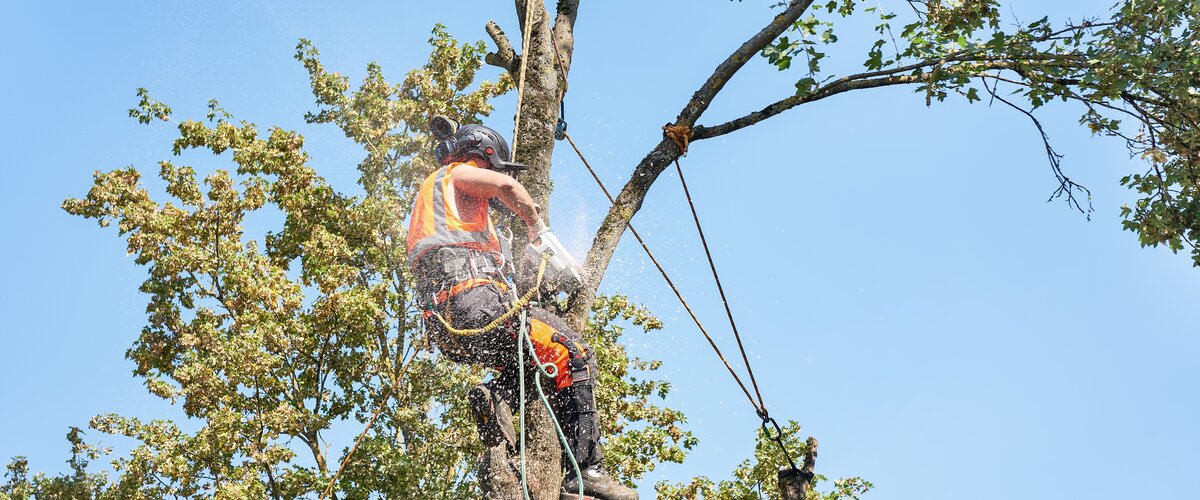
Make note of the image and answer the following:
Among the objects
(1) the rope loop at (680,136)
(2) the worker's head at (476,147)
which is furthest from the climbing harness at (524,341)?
(1) the rope loop at (680,136)

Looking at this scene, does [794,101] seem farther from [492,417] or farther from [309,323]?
[309,323]

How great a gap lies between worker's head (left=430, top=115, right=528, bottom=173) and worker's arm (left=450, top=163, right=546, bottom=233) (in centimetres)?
24

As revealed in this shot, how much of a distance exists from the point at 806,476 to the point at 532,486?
1.69m

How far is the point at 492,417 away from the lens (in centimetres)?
527

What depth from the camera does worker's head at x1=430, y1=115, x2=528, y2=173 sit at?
574 cm

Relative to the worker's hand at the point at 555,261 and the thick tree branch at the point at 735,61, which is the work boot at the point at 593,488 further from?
the thick tree branch at the point at 735,61

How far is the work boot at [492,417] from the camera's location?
520cm

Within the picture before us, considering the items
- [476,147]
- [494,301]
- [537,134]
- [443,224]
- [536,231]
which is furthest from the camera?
[537,134]

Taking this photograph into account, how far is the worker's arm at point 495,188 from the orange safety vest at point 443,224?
6cm

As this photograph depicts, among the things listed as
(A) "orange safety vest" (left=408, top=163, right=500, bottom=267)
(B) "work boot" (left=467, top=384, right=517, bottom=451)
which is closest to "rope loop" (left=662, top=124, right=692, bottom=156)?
(A) "orange safety vest" (left=408, top=163, right=500, bottom=267)

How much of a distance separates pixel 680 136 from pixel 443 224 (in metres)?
1.42

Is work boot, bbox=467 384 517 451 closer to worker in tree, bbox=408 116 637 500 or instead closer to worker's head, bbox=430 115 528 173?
worker in tree, bbox=408 116 637 500

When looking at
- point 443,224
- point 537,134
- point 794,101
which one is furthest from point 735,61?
point 443,224

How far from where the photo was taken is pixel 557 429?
505 centimetres
